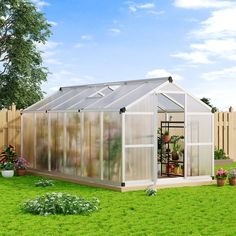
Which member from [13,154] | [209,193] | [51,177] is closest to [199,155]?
[209,193]

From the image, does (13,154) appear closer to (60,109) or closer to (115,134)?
(60,109)

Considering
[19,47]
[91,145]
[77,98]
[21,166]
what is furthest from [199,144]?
[19,47]

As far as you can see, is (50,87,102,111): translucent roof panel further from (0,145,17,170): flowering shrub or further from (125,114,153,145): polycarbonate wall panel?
(125,114,153,145): polycarbonate wall panel

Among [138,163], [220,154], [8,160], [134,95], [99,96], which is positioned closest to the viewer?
[138,163]

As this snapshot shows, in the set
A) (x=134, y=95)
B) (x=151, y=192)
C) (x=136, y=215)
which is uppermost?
(x=134, y=95)

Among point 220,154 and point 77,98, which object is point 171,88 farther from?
point 220,154

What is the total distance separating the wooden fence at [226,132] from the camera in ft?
78.5

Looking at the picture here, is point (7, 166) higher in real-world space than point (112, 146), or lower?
lower

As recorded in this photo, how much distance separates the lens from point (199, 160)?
50.3ft

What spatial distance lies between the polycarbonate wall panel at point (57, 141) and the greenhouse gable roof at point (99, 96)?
0.29 m

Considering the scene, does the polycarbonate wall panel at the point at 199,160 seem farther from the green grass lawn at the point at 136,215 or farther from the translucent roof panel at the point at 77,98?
the translucent roof panel at the point at 77,98

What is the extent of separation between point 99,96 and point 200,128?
3.21 meters

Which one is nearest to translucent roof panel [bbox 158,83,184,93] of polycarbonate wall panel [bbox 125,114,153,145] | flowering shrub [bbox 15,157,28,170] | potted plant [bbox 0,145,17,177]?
polycarbonate wall panel [bbox 125,114,153,145]

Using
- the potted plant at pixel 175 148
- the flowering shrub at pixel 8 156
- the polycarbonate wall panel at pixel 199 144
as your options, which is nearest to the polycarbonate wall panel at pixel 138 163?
the polycarbonate wall panel at pixel 199 144
